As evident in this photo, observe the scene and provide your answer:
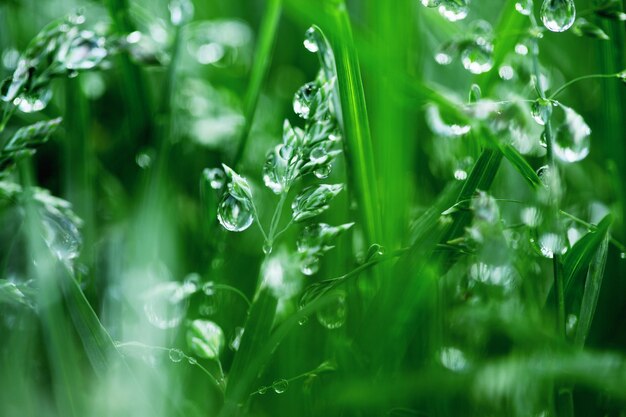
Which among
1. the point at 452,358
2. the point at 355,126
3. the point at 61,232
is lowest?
the point at 452,358

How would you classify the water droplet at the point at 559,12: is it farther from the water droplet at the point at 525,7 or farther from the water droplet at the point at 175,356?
the water droplet at the point at 175,356

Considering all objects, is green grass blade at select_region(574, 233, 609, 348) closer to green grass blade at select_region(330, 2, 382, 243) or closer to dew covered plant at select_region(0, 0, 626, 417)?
dew covered plant at select_region(0, 0, 626, 417)

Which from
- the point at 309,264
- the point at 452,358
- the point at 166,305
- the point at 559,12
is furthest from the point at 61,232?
the point at 559,12

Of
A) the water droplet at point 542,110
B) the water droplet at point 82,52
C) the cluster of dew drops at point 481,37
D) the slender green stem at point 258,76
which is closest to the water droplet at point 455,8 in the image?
the cluster of dew drops at point 481,37

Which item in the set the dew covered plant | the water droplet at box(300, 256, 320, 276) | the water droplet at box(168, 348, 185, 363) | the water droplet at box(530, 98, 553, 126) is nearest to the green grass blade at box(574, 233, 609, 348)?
the dew covered plant

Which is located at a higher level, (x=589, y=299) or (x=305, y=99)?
(x=305, y=99)

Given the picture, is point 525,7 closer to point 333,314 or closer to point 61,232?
point 333,314

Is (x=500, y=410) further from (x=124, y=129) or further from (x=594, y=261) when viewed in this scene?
(x=124, y=129)
